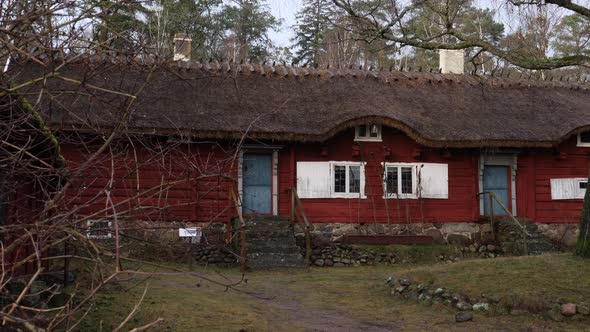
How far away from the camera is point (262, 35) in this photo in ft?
124

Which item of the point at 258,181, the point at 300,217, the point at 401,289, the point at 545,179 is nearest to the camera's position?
the point at 401,289

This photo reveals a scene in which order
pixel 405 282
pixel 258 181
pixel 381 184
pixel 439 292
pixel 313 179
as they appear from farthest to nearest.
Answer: pixel 381 184 < pixel 258 181 < pixel 313 179 < pixel 405 282 < pixel 439 292

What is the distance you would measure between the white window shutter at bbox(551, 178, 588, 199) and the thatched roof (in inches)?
60.4

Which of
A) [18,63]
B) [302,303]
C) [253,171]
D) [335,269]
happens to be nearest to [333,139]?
[253,171]

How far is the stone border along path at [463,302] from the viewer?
317 inches

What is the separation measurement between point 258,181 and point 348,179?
225 centimetres

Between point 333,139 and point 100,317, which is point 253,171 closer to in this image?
point 333,139

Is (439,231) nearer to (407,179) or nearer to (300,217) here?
(407,179)

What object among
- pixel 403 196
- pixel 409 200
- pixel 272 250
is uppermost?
pixel 403 196

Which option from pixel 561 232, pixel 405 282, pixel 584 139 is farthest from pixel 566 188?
pixel 405 282

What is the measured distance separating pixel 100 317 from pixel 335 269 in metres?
7.65

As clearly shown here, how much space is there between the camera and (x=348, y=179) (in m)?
16.7

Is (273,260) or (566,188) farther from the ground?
(566,188)

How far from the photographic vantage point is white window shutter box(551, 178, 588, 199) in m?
17.7
